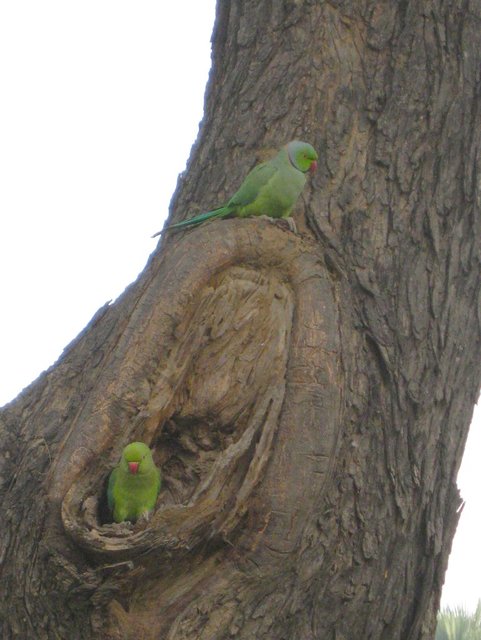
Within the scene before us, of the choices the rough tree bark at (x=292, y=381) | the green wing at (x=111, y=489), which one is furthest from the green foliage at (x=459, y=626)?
the green wing at (x=111, y=489)

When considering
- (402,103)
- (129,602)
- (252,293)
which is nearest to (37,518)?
(129,602)

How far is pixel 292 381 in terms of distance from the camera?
2.85 meters

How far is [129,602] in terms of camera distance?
2.67m

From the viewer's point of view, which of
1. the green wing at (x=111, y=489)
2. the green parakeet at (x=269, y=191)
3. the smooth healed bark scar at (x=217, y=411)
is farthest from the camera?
the green parakeet at (x=269, y=191)

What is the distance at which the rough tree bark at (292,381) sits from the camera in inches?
105

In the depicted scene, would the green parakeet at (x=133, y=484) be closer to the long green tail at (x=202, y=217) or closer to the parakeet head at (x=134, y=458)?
the parakeet head at (x=134, y=458)

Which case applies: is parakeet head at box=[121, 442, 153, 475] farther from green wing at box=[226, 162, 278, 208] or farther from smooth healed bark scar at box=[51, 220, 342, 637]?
green wing at box=[226, 162, 278, 208]

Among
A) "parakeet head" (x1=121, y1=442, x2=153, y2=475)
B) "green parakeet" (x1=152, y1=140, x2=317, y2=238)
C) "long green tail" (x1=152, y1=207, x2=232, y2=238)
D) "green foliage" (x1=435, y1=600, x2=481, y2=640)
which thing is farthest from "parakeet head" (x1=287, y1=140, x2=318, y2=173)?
"green foliage" (x1=435, y1=600, x2=481, y2=640)

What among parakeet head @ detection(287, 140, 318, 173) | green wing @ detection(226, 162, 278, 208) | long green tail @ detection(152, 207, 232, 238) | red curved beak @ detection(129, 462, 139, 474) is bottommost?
red curved beak @ detection(129, 462, 139, 474)

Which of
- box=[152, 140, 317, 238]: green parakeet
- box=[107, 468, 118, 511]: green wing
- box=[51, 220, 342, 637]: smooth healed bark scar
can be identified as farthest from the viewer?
box=[152, 140, 317, 238]: green parakeet

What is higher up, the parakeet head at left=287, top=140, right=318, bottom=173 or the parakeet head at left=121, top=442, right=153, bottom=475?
the parakeet head at left=287, top=140, right=318, bottom=173

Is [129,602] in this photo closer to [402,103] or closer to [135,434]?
[135,434]

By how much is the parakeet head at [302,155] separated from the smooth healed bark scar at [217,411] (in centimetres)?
28

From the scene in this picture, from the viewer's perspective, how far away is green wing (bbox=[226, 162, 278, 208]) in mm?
3221
